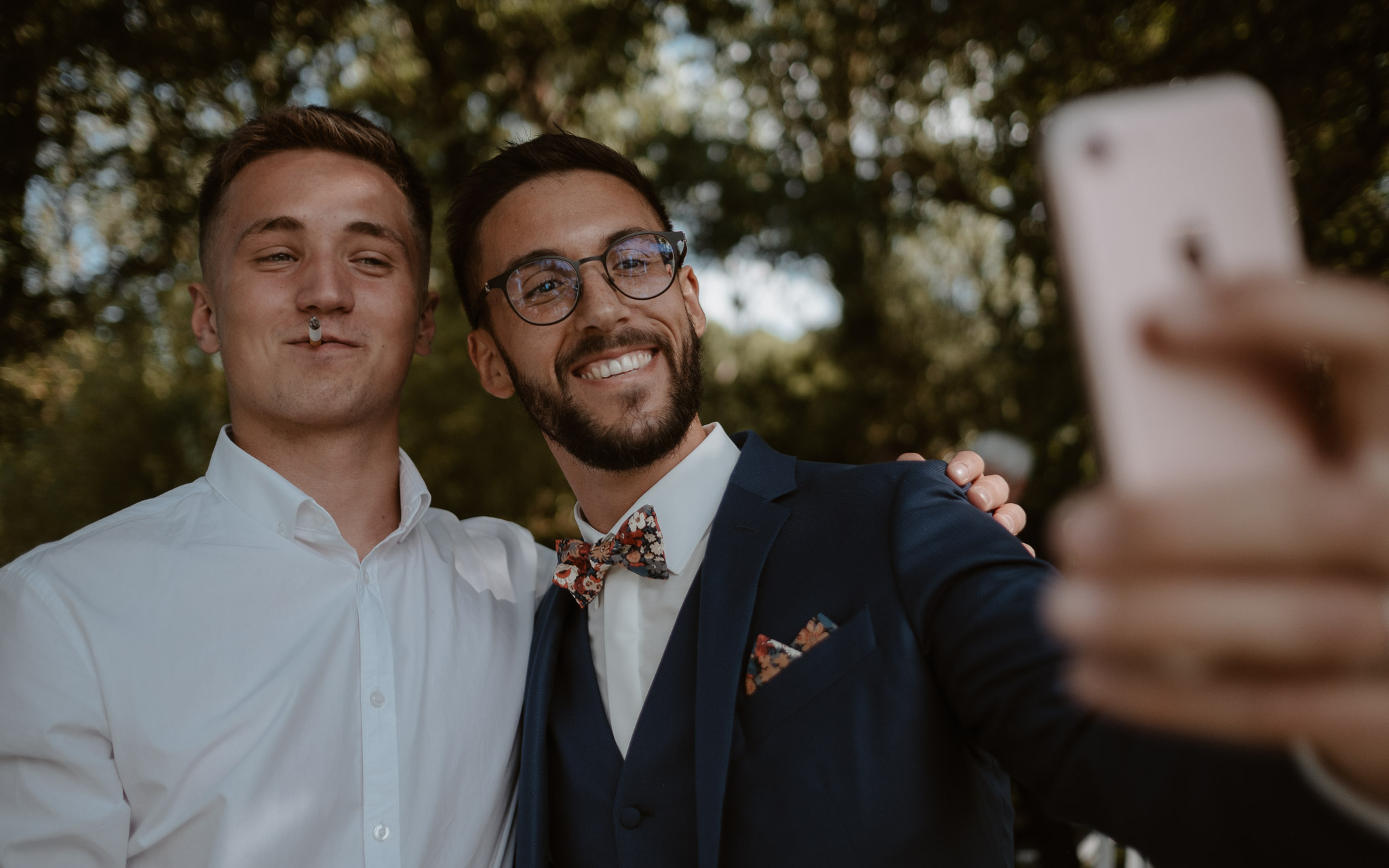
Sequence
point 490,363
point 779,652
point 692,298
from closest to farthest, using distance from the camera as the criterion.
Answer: point 779,652 → point 490,363 → point 692,298

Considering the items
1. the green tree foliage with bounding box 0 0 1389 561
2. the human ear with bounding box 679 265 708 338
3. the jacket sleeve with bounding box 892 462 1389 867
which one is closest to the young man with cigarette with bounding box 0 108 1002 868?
the human ear with bounding box 679 265 708 338

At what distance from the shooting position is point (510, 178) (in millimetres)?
2242

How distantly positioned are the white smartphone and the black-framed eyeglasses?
149 centimetres

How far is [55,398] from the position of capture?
6363mm

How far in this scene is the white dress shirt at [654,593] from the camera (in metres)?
1.76

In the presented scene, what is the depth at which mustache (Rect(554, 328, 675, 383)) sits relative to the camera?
6.62 feet

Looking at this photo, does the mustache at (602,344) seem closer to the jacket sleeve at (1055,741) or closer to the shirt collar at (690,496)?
the shirt collar at (690,496)

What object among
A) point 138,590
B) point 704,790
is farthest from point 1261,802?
point 138,590

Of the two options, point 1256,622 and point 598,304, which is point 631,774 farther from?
point 1256,622

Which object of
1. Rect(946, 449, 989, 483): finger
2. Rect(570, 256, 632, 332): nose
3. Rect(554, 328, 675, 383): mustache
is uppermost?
Rect(570, 256, 632, 332): nose

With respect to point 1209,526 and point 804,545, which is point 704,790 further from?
point 1209,526

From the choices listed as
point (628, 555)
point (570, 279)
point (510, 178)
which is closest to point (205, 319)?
point (510, 178)

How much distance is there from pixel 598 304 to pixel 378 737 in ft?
3.76

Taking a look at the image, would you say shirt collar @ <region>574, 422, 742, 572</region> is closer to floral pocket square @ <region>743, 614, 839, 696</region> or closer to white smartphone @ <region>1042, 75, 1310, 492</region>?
floral pocket square @ <region>743, 614, 839, 696</region>
